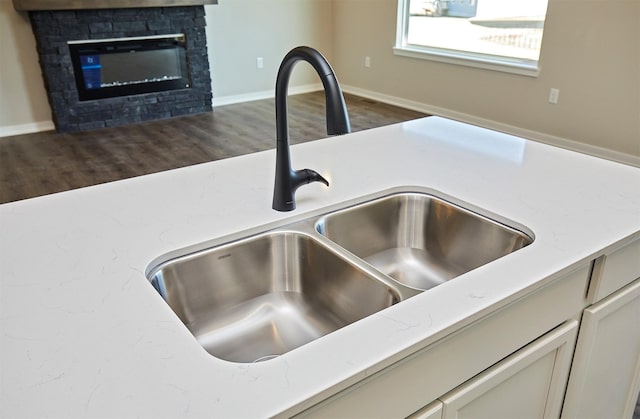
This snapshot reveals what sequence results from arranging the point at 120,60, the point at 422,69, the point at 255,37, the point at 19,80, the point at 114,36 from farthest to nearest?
the point at 255,37 < the point at 422,69 < the point at 120,60 < the point at 114,36 < the point at 19,80

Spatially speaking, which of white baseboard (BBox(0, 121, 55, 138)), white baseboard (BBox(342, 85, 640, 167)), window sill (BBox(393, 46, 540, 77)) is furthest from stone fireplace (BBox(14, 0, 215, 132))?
window sill (BBox(393, 46, 540, 77))

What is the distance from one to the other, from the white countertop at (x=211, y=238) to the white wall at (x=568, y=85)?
2.92 meters

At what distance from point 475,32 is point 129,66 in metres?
3.50

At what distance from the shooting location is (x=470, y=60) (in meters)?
5.00

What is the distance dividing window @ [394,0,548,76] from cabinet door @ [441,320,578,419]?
3.93m

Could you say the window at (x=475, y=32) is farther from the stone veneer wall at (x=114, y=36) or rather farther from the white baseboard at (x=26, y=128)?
the white baseboard at (x=26, y=128)

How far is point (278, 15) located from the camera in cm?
614

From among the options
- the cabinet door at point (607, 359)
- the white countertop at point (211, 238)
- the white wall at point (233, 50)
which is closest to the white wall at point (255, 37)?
the white wall at point (233, 50)

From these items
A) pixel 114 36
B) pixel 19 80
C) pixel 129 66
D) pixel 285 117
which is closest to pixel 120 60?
pixel 129 66

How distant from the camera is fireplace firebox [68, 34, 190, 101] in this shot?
4906mm

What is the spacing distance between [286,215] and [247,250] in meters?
0.13

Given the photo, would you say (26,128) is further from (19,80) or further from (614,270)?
(614,270)

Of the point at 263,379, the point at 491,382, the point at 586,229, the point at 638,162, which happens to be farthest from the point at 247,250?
the point at 638,162

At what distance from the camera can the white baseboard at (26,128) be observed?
4883 millimetres
